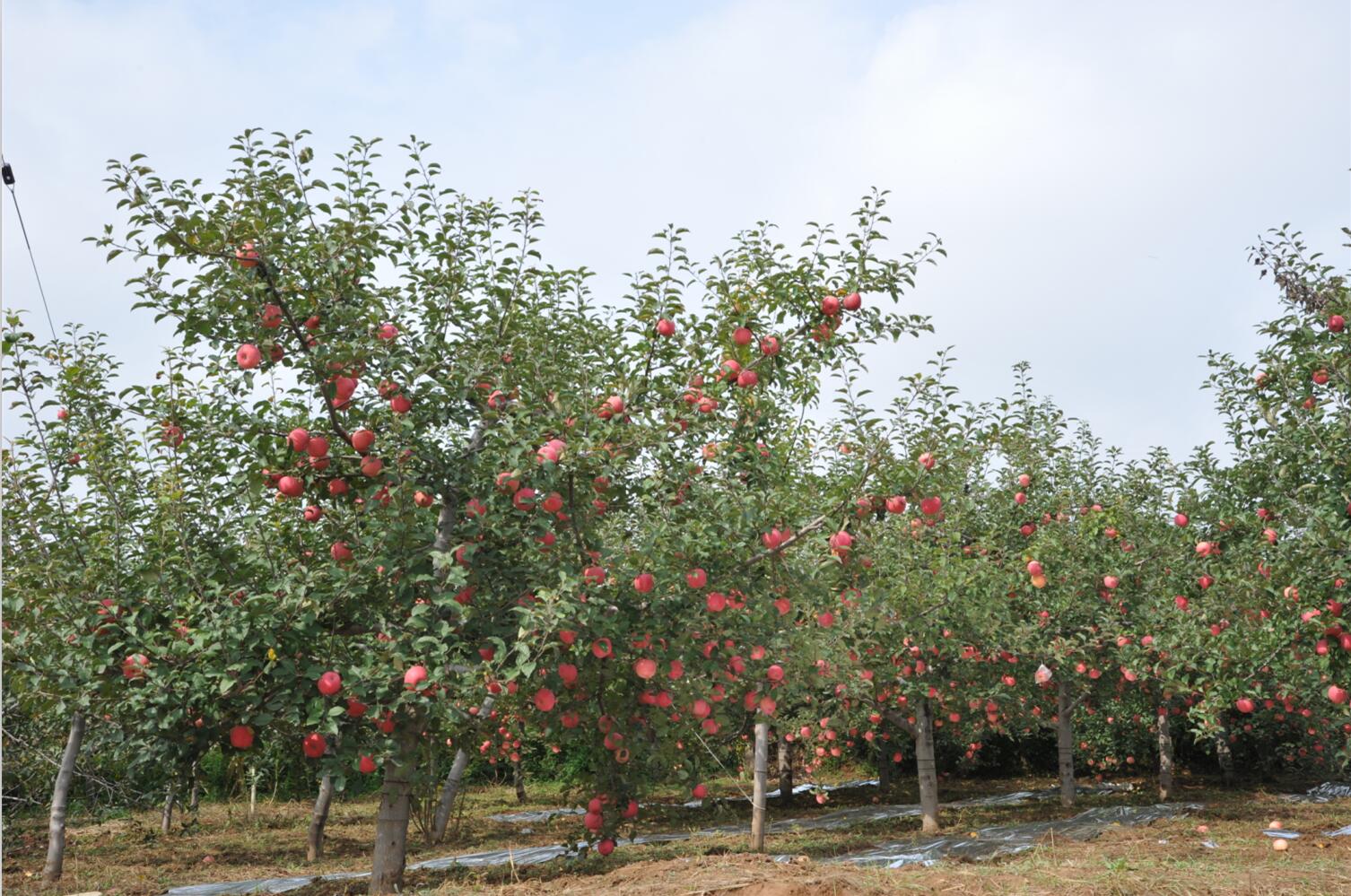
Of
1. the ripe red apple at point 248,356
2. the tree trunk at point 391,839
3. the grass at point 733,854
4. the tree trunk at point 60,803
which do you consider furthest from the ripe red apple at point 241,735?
the tree trunk at point 60,803

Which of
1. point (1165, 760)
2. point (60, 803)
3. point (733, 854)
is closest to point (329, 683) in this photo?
point (733, 854)

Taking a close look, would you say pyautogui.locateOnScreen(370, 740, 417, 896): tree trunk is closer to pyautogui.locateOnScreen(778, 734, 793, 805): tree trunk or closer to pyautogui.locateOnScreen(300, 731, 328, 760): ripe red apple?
pyautogui.locateOnScreen(300, 731, 328, 760): ripe red apple

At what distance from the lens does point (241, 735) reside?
5.16 meters

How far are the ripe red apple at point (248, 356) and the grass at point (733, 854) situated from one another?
3.04 m

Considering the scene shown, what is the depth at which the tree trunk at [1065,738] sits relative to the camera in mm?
13062

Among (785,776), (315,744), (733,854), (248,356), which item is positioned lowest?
(785,776)

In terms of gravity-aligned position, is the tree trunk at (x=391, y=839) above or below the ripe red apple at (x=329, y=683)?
below

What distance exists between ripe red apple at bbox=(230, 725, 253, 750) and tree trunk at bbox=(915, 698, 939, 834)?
27.3 feet

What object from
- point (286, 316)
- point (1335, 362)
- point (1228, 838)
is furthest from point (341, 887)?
point (1335, 362)

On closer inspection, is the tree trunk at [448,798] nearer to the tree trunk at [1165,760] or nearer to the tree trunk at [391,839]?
the tree trunk at [391,839]

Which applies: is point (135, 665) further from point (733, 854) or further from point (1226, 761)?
point (1226, 761)

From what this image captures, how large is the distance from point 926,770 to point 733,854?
16.3 feet

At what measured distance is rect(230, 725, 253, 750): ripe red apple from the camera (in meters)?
5.15

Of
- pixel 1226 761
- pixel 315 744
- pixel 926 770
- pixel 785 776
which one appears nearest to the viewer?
pixel 315 744
